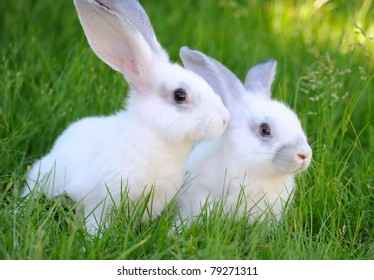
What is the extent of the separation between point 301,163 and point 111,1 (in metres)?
1.47

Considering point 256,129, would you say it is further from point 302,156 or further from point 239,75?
point 239,75

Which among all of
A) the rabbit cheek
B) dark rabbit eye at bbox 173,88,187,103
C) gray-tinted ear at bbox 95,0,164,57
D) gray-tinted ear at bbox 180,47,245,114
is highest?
gray-tinted ear at bbox 95,0,164,57

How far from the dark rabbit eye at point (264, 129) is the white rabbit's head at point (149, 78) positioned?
0.32 meters

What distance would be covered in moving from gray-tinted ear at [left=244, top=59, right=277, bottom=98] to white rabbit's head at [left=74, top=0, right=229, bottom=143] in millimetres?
661

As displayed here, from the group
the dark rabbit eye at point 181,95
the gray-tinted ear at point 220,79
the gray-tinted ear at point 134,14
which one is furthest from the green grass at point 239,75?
the gray-tinted ear at point 134,14

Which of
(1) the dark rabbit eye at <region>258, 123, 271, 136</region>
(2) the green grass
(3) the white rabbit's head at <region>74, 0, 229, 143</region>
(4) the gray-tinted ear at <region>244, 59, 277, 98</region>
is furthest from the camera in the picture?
(4) the gray-tinted ear at <region>244, 59, 277, 98</region>

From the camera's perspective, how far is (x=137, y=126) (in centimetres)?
458

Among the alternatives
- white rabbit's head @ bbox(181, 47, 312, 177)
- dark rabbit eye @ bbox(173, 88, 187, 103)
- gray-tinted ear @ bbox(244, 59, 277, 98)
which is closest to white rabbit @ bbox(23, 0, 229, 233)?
dark rabbit eye @ bbox(173, 88, 187, 103)

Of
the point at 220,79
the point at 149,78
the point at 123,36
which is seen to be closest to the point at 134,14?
the point at 123,36

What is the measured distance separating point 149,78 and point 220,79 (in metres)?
0.59

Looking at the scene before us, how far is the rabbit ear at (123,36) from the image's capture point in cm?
457

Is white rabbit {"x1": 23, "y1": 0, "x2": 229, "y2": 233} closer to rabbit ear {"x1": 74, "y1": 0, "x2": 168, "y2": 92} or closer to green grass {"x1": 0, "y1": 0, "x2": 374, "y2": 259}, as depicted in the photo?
rabbit ear {"x1": 74, "y1": 0, "x2": 168, "y2": 92}

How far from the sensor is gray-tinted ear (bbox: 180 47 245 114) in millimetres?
5016
